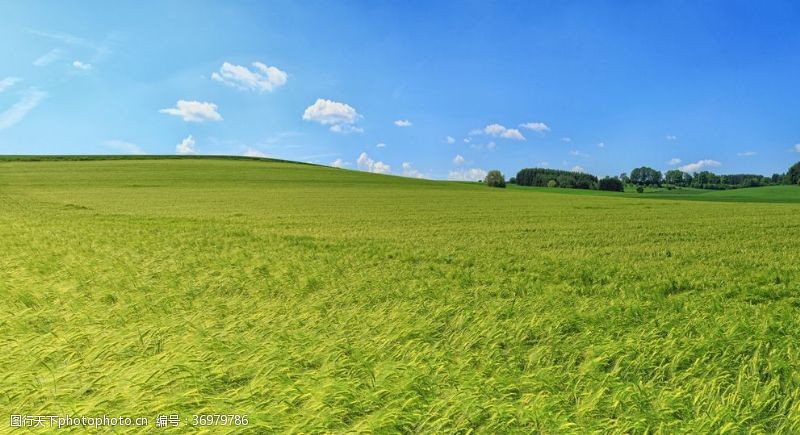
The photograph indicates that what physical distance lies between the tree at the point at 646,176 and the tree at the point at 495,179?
182 ft

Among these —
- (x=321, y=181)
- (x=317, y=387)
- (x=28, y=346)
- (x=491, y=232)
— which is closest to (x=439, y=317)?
(x=317, y=387)

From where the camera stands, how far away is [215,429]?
3.37 meters

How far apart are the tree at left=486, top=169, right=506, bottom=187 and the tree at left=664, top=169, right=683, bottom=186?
215ft

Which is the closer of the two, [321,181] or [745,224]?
[745,224]

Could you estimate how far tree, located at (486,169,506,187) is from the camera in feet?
349

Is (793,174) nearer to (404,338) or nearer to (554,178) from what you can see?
(554,178)

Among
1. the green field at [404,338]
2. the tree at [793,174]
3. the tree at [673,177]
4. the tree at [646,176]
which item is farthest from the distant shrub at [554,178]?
the green field at [404,338]

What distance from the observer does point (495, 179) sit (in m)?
107

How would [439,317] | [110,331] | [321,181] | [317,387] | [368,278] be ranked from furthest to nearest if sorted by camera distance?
[321,181]
[368,278]
[439,317]
[110,331]
[317,387]

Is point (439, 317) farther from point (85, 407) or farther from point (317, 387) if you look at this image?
point (85, 407)

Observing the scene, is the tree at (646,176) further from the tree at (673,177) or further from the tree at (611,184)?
the tree at (611,184)

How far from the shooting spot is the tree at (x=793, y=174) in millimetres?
118375

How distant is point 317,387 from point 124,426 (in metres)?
1.54

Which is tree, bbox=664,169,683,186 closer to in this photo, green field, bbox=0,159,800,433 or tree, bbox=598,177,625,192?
tree, bbox=598,177,625,192
